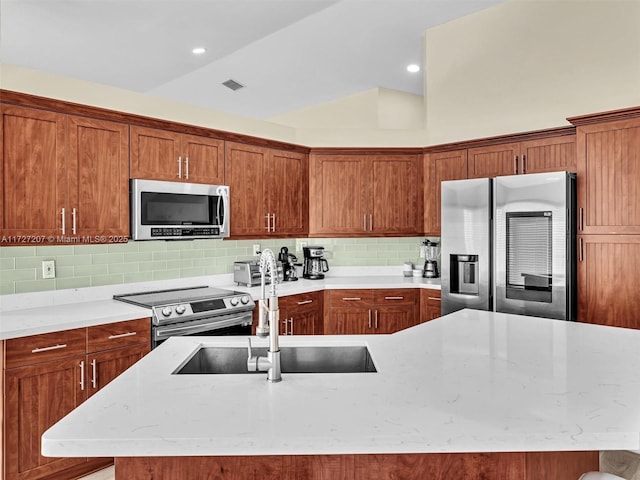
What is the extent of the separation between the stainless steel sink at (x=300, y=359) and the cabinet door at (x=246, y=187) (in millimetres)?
2102

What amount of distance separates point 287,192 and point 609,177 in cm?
261

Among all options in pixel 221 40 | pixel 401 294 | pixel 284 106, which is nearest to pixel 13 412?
pixel 401 294

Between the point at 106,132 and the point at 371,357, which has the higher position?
the point at 106,132

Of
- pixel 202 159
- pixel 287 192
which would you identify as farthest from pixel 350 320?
pixel 202 159

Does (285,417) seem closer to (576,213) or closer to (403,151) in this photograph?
(576,213)

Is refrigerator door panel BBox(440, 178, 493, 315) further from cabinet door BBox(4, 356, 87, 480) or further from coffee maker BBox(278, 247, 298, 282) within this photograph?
cabinet door BBox(4, 356, 87, 480)

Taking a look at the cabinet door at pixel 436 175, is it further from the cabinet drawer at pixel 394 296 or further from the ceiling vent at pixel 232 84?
the ceiling vent at pixel 232 84

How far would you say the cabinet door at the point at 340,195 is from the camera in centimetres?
446

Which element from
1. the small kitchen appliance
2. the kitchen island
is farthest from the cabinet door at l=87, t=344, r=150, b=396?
the small kitchen appliance

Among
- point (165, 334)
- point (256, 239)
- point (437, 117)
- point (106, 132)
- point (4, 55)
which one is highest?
point (4, 55)

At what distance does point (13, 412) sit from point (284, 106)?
5135 mm

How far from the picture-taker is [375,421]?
115cm

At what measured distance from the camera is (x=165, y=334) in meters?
2.92

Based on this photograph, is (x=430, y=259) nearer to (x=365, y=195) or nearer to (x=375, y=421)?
(x=365, y=195)
